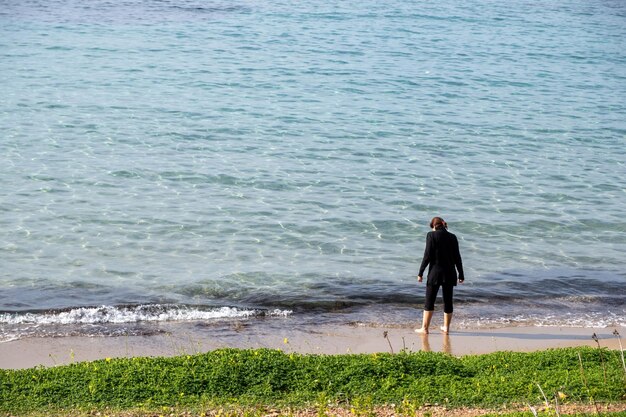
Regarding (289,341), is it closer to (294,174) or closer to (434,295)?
(434,295)

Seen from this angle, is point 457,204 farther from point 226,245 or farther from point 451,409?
point 451,409

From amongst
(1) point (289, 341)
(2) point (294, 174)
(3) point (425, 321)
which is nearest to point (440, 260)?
(3) point (425, 321)

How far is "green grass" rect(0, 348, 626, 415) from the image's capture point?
406 inches

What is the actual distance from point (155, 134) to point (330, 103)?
237 inches

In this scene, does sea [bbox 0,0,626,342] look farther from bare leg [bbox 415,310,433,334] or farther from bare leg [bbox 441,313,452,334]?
bare leg [bbox 415,310,433,334]

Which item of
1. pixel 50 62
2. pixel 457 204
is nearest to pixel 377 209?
pixel 457 204

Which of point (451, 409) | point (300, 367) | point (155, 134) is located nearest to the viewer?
point (451, 409)

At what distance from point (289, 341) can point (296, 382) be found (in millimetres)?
2965

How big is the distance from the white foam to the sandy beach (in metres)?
0.33

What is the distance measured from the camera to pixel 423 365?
1127cm

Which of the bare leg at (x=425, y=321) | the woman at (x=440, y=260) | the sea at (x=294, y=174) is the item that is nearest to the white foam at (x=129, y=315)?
the sea at (x=294, y=174)

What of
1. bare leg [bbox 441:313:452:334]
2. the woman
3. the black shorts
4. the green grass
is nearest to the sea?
bare leg [bbox 441:313:452:334]

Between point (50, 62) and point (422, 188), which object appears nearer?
point (422, 188)

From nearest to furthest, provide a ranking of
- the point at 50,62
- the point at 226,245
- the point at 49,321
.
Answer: the point at 49,321, the point at 226,245, the point at 50,62
